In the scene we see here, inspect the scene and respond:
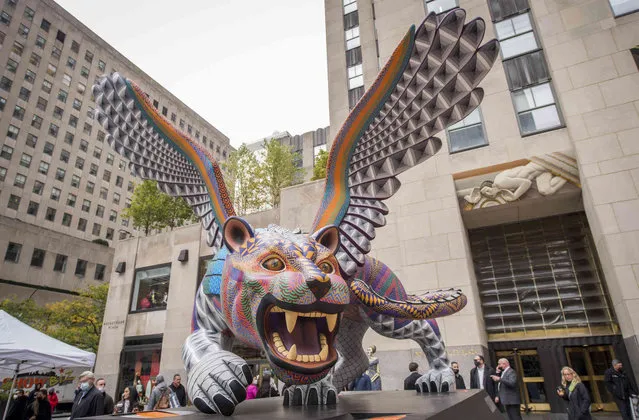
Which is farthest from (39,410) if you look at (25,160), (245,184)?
(25,160)

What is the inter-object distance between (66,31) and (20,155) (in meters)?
16.1

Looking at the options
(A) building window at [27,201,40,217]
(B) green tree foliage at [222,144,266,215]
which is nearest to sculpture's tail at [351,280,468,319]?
(B) green tree foliage at [222,144,266,215]

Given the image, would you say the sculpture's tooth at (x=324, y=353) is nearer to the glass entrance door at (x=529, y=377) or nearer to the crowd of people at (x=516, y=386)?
Result: the crowd of people at (x=516, y=386)

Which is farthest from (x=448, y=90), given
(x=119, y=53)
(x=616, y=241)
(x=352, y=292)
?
(x=119, y=53)

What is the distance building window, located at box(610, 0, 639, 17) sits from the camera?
39.0ft

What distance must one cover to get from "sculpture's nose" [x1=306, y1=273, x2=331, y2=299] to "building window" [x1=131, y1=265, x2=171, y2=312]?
16.4 meters

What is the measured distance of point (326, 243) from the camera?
331cm

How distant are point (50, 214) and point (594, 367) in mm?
44250

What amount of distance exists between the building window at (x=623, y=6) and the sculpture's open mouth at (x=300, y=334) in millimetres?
14680

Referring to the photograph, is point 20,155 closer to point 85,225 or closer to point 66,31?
point 85,225

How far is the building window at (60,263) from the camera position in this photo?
98.7ft

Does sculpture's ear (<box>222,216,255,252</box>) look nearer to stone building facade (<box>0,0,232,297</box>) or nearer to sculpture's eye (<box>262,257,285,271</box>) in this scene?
sculpture's eye (<box>262,257,285,271</box>)

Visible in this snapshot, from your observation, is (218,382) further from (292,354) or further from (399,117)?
(399,117)

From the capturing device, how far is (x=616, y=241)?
983 centimetres
